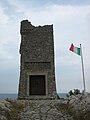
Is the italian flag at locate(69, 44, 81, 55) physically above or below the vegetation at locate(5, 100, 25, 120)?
above

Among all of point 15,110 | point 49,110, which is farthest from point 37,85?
point 15,110

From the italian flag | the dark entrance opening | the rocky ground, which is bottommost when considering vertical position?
the rocky ground

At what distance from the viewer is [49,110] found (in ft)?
33.3

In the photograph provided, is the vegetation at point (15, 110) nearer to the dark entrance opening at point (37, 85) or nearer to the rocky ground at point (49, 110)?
the rocky ground at point (49, 110)

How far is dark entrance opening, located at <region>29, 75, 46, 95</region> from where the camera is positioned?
1748 cm

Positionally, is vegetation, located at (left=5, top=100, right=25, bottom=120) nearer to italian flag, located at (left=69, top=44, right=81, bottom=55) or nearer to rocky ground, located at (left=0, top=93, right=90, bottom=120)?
rocky ground, located at (left=0, top=93, right=90, bottom=120)

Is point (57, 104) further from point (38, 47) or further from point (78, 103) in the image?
point (38, 47)

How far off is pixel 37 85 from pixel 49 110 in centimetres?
764

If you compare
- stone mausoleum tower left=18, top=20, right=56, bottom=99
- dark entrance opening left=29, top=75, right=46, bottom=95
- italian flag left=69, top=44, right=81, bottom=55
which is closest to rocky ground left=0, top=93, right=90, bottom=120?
italian flag left=69, top=44, right=81, bottom=55

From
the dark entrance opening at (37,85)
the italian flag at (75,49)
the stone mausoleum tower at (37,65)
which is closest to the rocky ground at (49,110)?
the italian flag at (75,49)

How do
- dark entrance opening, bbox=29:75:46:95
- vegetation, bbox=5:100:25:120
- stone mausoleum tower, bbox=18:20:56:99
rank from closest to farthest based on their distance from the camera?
vegetation, bbox=5:100:25:120 → stone mausoleum tower, bbox=18:20:56:99 → dark entrance opening, bbox=29:75:46:95

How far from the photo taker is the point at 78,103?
10.0 meters

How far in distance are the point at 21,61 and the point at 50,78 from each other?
2461 mm

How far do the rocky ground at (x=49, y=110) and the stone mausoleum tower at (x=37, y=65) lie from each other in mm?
6002
